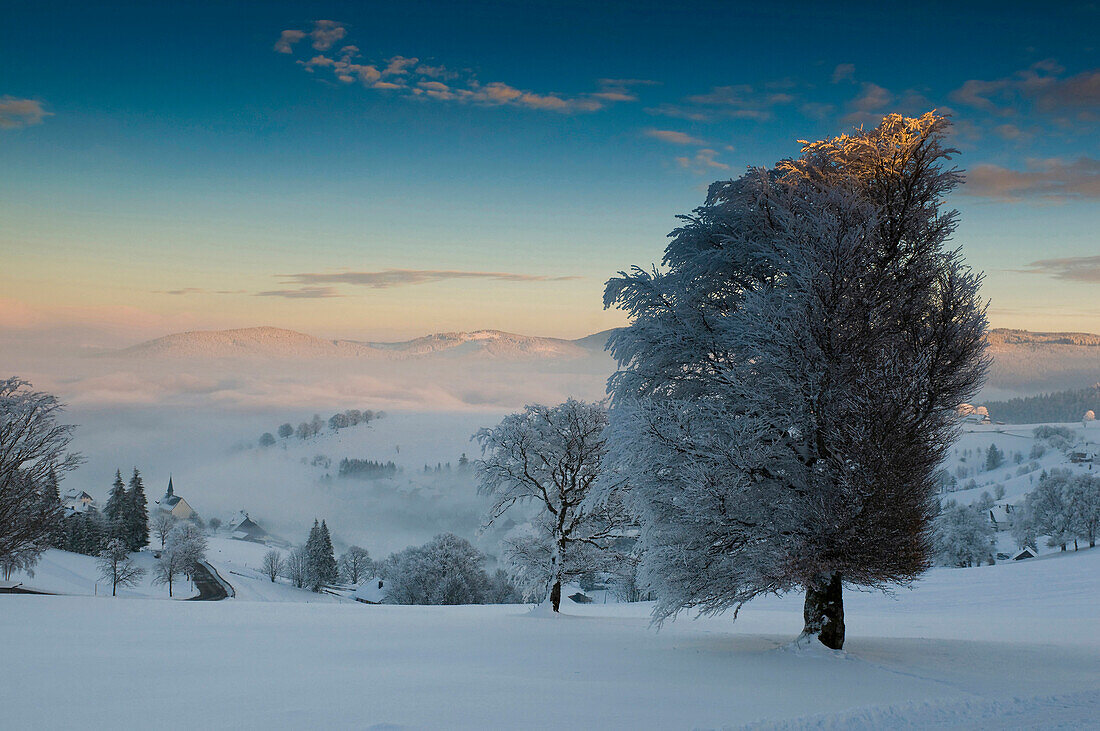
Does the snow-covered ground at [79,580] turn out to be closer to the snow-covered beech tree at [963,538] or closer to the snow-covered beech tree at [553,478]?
the snow-covered beech tree at [553,478]

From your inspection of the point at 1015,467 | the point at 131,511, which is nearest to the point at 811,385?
the point at 131,511

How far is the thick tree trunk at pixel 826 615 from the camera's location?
489 inches

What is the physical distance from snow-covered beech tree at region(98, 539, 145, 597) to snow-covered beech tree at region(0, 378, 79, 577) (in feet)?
128

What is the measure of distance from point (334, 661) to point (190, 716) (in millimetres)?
3951

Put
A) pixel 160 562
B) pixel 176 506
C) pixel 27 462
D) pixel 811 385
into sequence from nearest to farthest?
1. pixel 811 385
2. pixel 27 462
3. pixel 160 562
4. pixel 176 506

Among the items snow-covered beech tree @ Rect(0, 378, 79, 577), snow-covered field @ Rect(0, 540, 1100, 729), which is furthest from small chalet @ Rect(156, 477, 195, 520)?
snow-covered field @ Rect(0, 540, 1100, 729)

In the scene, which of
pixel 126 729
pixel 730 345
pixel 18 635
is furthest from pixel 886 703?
pixel 18 635

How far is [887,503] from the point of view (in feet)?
36.8

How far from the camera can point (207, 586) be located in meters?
73.5

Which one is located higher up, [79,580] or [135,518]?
[135,518]

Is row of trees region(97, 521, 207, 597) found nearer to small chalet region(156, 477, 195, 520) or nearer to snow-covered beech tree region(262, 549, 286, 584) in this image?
snow-covered beech tree region(262, 549, 286, 584)

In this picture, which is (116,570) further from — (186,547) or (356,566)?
(356,566)

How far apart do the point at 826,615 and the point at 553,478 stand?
12.2m

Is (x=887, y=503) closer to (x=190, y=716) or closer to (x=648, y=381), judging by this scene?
(x=648, y=381)
